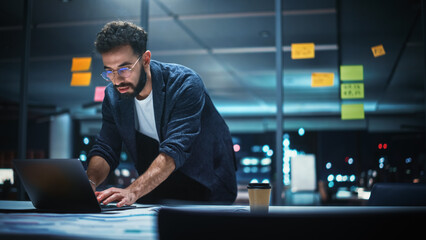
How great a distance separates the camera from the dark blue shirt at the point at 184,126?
1662mm

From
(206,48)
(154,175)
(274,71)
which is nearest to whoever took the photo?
(154,175)

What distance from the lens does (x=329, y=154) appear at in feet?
30.0

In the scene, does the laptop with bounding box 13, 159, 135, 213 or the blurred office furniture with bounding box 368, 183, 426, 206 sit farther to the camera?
the blurred office furniture with bounding box 368, 183, 426, 206

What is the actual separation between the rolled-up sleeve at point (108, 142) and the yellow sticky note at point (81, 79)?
91.2 inches

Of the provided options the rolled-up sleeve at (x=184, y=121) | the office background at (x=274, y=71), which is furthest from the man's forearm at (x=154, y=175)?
the office background at (x=274, y=71)

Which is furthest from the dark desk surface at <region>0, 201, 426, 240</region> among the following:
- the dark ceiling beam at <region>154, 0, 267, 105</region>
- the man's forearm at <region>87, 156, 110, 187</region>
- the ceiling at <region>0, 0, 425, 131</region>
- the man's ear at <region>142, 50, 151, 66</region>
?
the dark ceiling beam at <region>154, 0, 267, 105</region>

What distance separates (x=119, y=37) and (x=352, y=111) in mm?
2431

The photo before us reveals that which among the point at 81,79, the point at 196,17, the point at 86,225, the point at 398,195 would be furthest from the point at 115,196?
the point at 196,17

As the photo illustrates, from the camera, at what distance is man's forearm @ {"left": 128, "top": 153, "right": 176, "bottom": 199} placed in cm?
143

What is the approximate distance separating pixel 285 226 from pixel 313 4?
403 centimetres

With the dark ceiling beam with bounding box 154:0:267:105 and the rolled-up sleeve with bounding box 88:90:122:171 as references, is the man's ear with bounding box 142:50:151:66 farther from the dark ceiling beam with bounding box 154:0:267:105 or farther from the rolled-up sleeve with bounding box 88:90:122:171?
the dark ceiling beam with bounding box 154:0:267:105

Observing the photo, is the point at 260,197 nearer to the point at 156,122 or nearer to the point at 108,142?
the point at 156,122

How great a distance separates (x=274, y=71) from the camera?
260 inches

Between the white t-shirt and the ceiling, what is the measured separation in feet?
7.42
